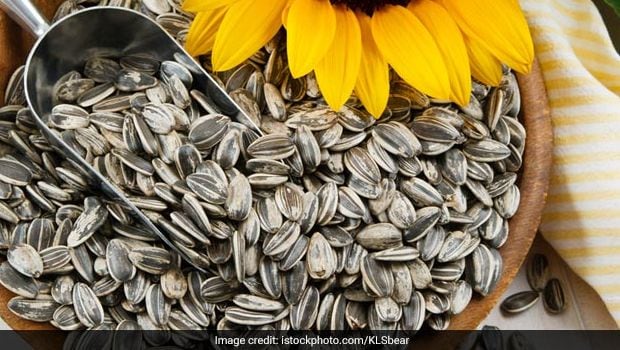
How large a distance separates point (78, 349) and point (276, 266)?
0.15m

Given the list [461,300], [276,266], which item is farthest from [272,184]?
[461,300]

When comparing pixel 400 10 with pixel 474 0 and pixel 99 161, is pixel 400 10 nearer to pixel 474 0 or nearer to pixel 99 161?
pixel 474 0

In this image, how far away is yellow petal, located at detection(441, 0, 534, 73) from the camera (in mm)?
603

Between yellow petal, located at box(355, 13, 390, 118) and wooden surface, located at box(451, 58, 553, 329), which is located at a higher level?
yellow petal, located at box(355, 13, 390, 118)

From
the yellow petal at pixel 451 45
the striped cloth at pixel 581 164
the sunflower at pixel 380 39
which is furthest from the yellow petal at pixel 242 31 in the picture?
the striped cloth at pixel 581 164

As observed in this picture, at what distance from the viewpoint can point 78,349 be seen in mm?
579

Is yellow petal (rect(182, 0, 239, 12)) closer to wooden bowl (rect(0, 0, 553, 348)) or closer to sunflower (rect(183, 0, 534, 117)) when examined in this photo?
sunflower (rect(183, 0, 534, 117))

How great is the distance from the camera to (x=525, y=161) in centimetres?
65

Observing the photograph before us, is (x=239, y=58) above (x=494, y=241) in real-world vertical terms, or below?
above

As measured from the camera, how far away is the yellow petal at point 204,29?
606mm

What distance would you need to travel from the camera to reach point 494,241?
63 cm

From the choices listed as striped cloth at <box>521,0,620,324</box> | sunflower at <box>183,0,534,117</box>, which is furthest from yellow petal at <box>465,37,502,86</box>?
striped cloth at <box>521,0,620,324</box>

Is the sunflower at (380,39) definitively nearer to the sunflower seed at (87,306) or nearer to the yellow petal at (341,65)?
the yellow petal at (341,65)

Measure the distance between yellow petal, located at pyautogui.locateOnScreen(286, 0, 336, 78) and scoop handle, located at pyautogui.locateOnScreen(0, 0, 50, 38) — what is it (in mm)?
Answer: 180
